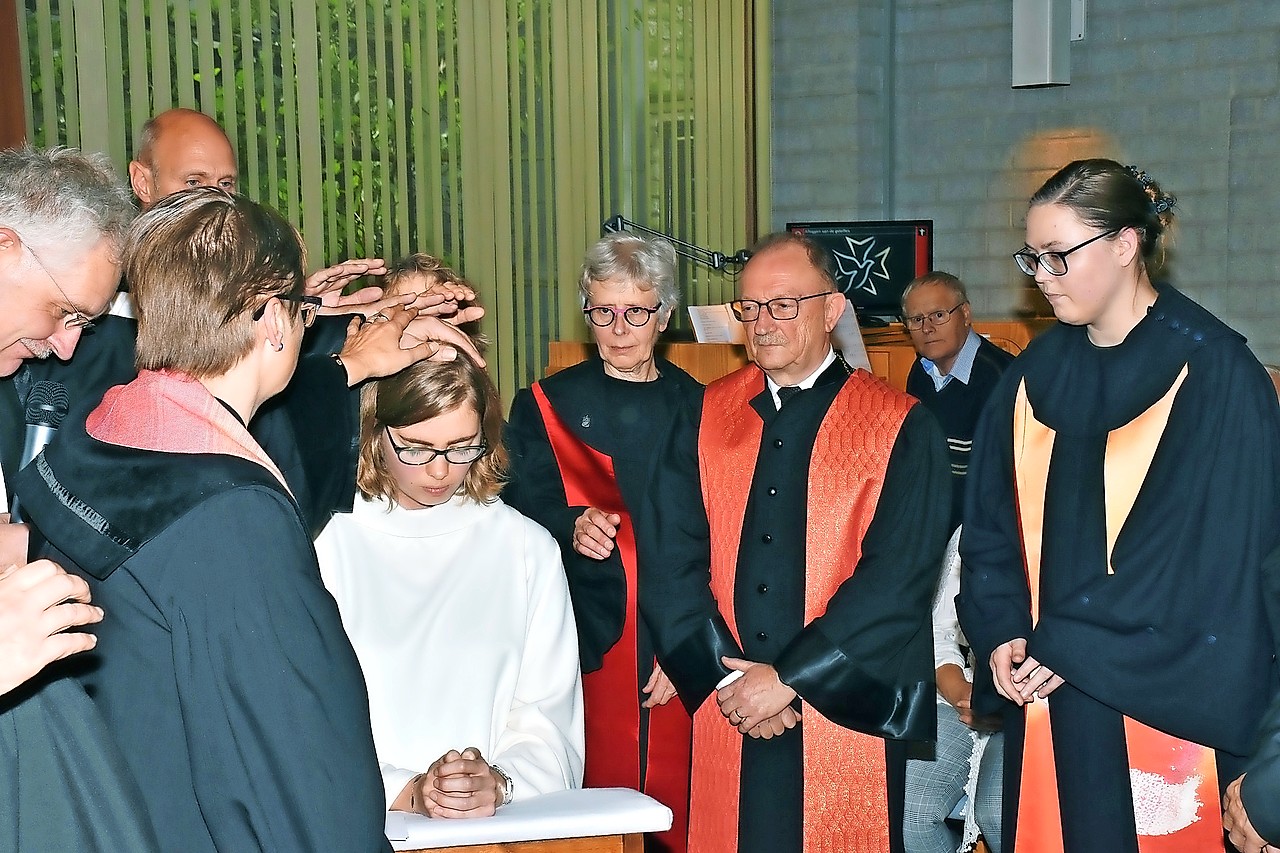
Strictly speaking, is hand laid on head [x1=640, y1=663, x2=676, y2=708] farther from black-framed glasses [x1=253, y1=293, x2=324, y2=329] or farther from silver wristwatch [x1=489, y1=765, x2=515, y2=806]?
black-framed glasses [x1=253, y1=293, x2=324, y2=329]

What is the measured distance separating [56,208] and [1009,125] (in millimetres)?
5965

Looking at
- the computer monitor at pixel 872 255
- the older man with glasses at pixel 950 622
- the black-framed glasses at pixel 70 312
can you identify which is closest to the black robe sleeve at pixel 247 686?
the black-framed glasses at pixel 70 312

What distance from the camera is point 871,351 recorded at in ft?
18.7

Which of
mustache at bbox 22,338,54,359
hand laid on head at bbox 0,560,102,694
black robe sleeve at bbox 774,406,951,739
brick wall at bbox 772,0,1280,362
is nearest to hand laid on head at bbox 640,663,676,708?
black robe sleeve at bbox 774,406,951,739

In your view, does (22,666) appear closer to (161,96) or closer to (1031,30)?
(161,96)

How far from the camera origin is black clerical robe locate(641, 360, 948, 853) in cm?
270

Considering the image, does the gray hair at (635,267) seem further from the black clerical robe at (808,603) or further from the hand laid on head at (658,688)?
the hand laid on head at (658,688)

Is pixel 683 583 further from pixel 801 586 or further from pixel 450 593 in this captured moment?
pixel 450 593

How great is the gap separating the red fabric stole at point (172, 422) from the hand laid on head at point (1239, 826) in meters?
1.44

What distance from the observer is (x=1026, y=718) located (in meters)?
2.54

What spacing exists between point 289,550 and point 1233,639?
1.68 metres

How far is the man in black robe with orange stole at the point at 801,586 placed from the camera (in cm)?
271

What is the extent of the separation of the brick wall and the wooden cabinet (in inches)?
25.4

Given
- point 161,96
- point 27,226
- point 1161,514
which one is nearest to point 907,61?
point 161,96
